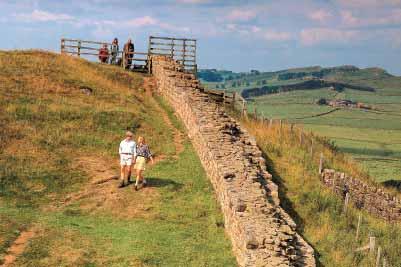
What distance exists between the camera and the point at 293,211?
18891mm

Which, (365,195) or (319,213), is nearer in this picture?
(319,213)

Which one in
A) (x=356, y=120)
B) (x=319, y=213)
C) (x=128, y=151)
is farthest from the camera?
(x=356, y=120)

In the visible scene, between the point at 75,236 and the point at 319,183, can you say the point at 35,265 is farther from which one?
the point at 319,183

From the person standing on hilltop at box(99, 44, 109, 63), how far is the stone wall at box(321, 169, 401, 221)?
1890 cm

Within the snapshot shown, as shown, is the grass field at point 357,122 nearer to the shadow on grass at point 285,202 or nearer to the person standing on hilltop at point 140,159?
the shadow on grass at point 285,202

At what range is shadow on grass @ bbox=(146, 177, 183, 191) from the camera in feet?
58.7

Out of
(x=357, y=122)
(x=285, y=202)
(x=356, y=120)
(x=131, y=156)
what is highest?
(x=131, y=156)

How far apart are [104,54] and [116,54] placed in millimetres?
850

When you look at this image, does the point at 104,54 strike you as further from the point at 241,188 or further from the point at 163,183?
the point at 241,188

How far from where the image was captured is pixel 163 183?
18125mm

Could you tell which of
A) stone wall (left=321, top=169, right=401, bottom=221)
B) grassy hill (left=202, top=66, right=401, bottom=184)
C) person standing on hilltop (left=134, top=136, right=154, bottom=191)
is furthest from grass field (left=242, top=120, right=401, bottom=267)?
grassy hill (left=202, top=66, right=401, bottom=184)

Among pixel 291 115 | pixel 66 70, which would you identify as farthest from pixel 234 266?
pixel 291 115

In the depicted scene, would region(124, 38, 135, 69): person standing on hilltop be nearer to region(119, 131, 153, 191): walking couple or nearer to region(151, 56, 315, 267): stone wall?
region(151, 56, 315, 267): stone wall

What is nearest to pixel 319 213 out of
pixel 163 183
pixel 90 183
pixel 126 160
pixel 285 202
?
pixel 285 202
